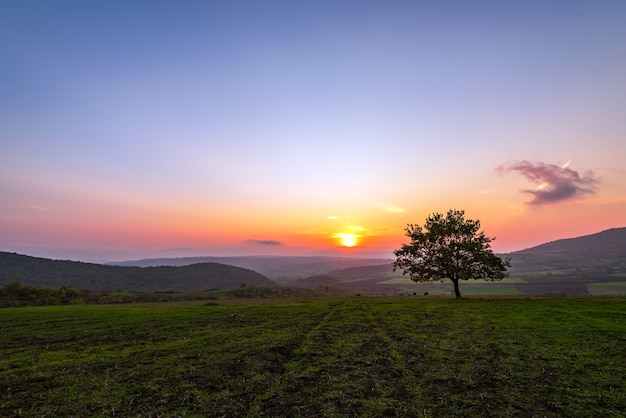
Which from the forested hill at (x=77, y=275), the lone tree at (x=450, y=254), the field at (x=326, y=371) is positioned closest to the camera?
the field at (x=326, y=371)

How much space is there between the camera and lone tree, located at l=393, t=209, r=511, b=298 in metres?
58.2

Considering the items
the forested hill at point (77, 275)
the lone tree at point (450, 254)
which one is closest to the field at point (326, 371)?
the lone tree at point (450, 254)

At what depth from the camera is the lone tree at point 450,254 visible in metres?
58.2

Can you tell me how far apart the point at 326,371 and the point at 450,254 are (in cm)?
5036

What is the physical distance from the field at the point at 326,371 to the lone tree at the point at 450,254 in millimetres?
27812

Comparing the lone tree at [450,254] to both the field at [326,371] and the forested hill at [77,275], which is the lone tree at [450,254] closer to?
the field at [326,371]

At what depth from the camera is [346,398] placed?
13.0 metres

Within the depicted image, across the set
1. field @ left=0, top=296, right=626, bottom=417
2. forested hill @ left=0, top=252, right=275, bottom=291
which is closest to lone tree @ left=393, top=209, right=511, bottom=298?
field @ left=0, top=296, right=626, bottom=417

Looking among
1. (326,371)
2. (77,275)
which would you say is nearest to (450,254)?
(326,371)

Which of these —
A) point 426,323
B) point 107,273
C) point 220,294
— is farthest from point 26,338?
point 107,273

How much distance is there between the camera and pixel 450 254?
5959 cm

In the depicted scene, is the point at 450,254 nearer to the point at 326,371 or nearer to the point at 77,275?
the point at 326,371

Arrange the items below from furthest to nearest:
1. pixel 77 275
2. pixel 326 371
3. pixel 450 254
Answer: pixel 77 275 < pixel 450 254 < pixel 326 371

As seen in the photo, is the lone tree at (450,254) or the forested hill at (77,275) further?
the forested hill at (77,275)
